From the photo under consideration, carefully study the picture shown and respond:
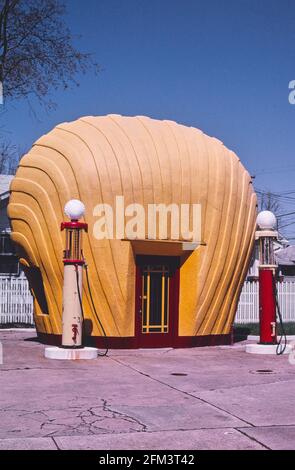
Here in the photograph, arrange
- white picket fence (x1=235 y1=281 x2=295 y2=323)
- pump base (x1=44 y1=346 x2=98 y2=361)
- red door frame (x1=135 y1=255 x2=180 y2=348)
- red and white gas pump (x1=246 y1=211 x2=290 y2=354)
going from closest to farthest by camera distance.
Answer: pump base (x1=44 y1=346 x2=98 y2=361)
red and white gas pump (x1=246 y1=211 x2=290 y2=354)
red door frame (x1=135 y1=255 x2=180 y2=348)
white picket fence (x1=235 y1=281 x2=295 y2=323)

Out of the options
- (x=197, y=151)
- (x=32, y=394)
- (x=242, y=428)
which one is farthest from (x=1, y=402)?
(x=197, y=151)

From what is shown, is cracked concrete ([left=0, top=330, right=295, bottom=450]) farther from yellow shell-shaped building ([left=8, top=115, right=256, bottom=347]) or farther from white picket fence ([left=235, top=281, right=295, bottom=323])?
white picket fence ([left=235, top=281, right=295, bottom=323])

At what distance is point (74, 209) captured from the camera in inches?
492

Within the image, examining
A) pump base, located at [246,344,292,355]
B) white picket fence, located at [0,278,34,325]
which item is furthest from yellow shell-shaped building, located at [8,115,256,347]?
white picket fence, located at [0,278,34,325]

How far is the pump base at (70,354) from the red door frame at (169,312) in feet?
5.96

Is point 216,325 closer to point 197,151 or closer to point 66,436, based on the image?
point 197,151

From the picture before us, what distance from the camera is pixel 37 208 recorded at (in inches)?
553

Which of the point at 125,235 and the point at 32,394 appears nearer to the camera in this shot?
the point at 32,394

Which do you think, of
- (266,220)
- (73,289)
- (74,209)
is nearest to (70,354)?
(73,289)

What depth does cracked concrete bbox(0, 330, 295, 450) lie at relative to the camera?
6.34m

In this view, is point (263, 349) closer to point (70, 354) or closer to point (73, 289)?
point (70, 354)

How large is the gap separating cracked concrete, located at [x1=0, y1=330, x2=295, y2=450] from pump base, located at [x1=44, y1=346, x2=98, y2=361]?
0.21 m

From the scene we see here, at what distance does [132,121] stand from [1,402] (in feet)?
27.2

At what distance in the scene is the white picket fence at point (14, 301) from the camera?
20141mm
